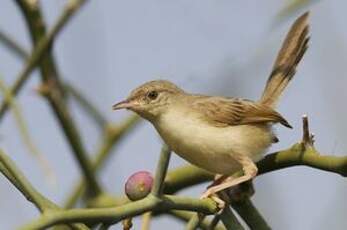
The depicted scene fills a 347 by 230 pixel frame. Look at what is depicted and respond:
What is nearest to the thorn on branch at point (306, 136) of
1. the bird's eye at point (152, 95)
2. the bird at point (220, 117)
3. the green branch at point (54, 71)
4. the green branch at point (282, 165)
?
the green branch at point (282, 165)

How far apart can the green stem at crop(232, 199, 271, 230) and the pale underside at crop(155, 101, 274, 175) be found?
630 mm

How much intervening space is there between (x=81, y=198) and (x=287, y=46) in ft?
3.00

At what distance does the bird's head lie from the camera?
2463 millimetres

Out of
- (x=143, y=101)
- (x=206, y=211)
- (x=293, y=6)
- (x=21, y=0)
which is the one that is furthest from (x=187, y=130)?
(x=206, y=211)

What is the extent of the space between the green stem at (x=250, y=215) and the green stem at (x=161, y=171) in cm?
36

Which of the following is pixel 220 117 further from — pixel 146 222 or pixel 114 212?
pixel 114 212

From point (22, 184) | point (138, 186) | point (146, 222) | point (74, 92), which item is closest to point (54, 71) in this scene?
point (74, 92)

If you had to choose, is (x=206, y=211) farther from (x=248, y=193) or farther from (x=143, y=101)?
(x=143, y=101)

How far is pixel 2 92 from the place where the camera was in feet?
7.72

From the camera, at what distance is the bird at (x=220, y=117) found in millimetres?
2443

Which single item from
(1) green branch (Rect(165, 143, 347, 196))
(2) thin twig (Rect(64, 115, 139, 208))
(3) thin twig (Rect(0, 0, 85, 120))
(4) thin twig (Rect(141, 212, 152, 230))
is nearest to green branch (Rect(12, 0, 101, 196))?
(3) thin twig (Rect(0, 0, 85, 120))

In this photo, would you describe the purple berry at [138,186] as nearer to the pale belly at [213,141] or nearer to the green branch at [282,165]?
the green branch at [282,165]

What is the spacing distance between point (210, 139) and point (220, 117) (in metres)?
0.21

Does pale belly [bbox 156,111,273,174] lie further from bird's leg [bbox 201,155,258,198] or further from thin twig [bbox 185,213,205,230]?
thin twig [bbox 185,213,205,230]
